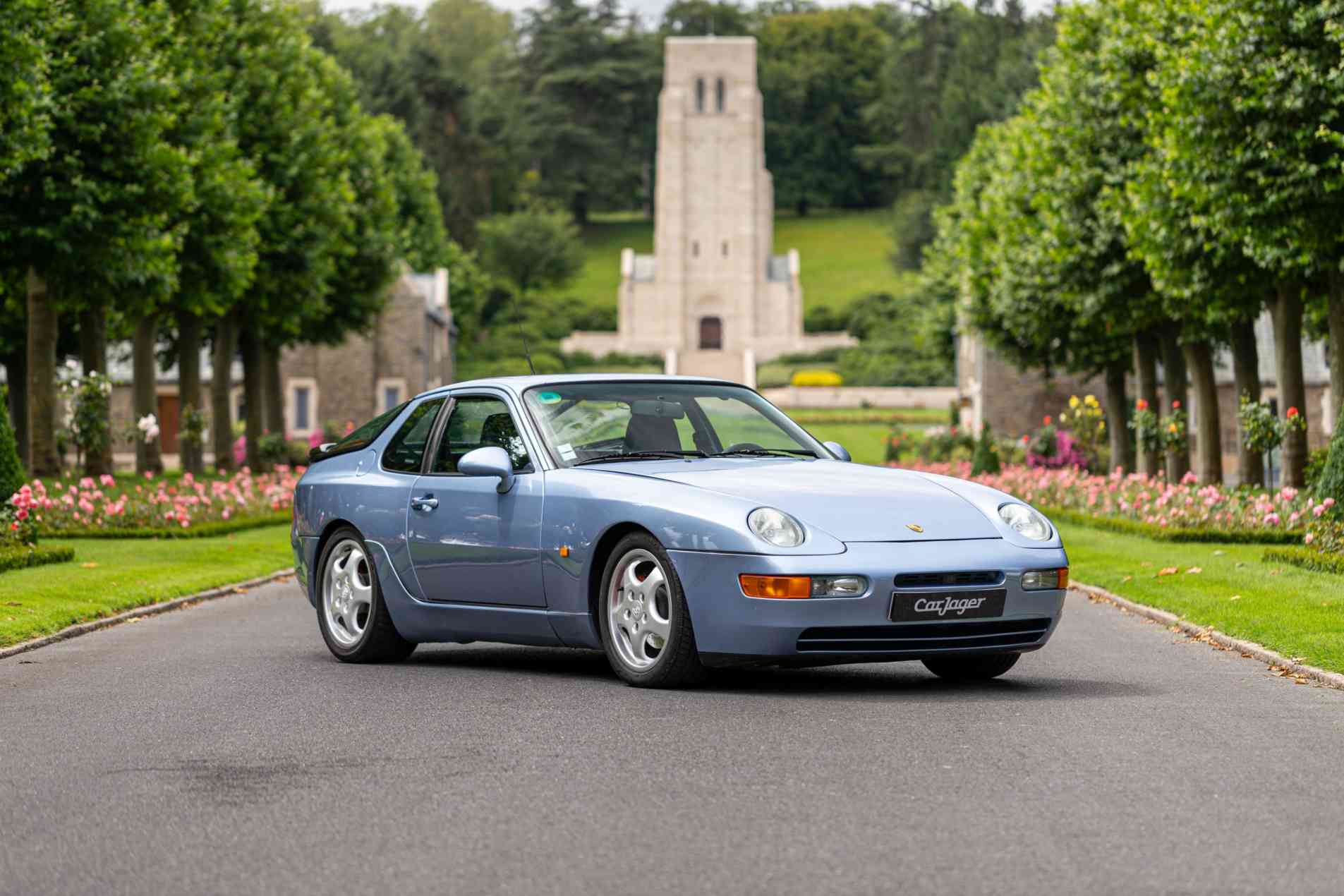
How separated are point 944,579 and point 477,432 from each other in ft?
9.90

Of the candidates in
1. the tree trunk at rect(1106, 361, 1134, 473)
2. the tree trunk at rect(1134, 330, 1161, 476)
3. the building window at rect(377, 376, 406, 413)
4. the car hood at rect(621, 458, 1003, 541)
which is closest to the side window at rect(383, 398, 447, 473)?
the car hood at rect(621, 458, 1003, 541)

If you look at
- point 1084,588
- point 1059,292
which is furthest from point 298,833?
point 1059,292

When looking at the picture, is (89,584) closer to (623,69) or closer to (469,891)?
(469,891)

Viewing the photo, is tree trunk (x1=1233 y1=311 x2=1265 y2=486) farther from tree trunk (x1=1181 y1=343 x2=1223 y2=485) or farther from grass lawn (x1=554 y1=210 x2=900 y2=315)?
grass lawn (x1=554 y1=210 x2=900 y2=315)

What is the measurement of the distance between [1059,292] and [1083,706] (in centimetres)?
2863

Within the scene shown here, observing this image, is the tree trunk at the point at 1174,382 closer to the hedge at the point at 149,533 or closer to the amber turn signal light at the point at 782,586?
the hedge at the point at 149,533

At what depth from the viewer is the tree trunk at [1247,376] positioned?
1276 inches

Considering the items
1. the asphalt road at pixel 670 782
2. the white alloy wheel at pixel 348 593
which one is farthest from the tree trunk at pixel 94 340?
the asphalt road at pixel 670 782

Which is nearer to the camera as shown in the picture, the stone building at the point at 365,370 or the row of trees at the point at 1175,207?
the row of trees at the point at 1175,207

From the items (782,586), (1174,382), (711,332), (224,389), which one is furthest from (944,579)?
(711,332)

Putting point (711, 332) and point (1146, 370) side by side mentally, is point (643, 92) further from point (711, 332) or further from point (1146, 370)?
point (1146, 370)

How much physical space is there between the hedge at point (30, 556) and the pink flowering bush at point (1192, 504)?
1185 cm

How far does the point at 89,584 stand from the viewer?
17.6 metres

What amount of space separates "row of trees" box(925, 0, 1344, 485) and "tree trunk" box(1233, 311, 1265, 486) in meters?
0.04
